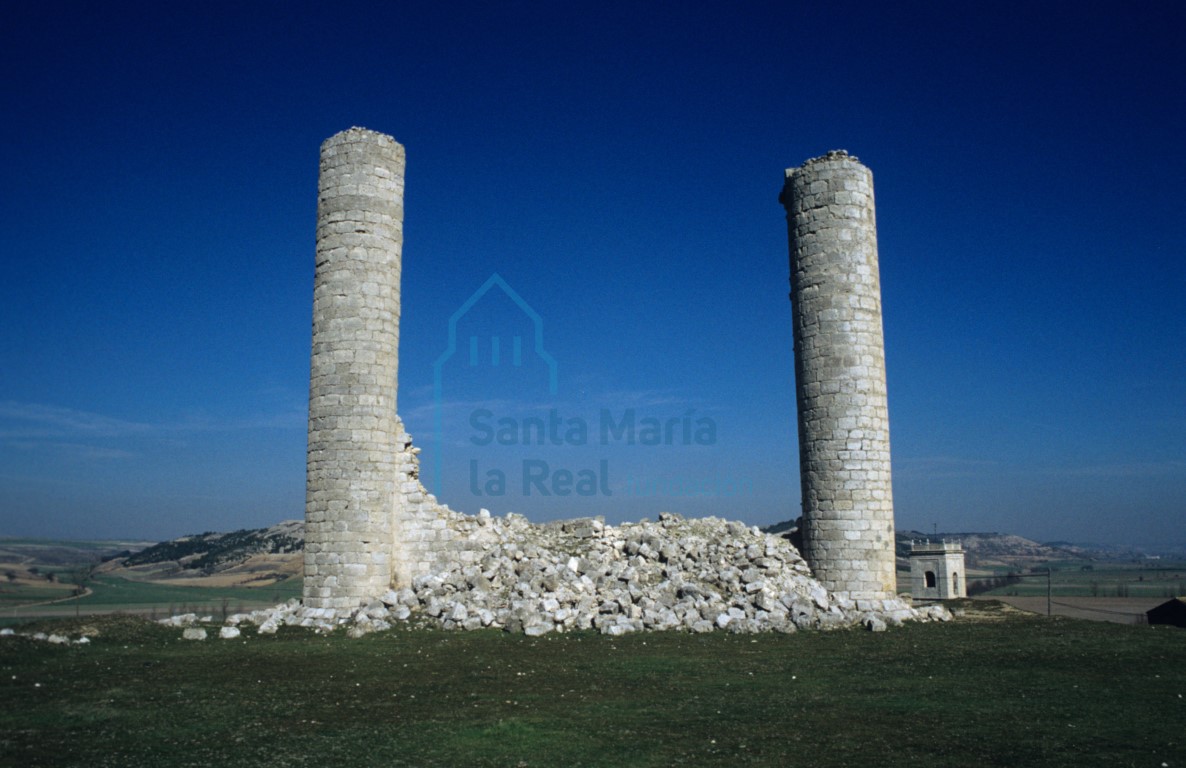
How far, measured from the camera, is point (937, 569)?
87.5 ft

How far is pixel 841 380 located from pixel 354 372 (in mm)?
8883

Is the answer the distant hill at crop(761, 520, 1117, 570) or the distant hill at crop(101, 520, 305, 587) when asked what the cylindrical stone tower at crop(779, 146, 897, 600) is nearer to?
the distant hill at crop(101, 520, 305, 587)

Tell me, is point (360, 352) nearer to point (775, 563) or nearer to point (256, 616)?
point (256, 616)

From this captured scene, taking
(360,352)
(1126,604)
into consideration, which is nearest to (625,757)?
(360,352)

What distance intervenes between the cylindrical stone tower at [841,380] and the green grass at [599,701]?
277 cm

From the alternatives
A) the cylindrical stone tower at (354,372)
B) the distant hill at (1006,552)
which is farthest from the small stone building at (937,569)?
the distant hill at (1006,552)

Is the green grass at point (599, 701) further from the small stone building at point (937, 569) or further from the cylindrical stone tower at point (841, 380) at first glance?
the small stone building at point (937, 569)

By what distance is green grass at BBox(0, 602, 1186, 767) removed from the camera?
239 inches

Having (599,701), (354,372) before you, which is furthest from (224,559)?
(599,701)

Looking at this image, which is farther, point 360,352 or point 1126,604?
point 1126,604

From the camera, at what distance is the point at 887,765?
18.8 ft

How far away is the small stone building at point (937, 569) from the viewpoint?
26.5 meters

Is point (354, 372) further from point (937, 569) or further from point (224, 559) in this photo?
point (224, 559)

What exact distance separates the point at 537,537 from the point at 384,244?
640 cm
